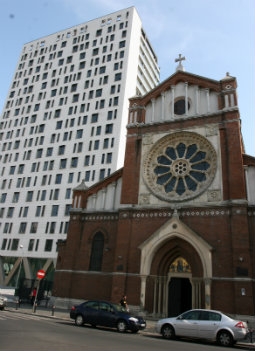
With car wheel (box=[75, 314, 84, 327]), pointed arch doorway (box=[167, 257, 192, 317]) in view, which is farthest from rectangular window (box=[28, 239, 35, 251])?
car wheel (box=[75, 314, 84, 327])

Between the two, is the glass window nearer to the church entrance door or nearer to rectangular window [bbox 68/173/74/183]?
rectangular window [bbox 68/173/74/183]

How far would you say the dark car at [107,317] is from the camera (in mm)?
14984

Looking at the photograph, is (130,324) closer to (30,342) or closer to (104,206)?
(30,342)

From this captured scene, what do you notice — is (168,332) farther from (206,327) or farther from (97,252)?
(97,252)

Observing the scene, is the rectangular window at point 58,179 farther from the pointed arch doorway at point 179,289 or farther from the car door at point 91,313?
the car door at point 91,313

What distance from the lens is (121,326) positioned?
15047mm

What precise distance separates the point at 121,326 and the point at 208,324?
434 cm

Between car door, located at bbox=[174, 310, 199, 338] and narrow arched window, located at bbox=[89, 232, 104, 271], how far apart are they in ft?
36.2

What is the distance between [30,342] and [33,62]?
64.3 meters

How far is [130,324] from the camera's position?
48.7 feet

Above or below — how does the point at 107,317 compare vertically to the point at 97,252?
below

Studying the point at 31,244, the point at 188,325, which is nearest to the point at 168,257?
the point at 188,325

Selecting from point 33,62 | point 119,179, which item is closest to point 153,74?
point 33,62

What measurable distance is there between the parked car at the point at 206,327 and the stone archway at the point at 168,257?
628cm
